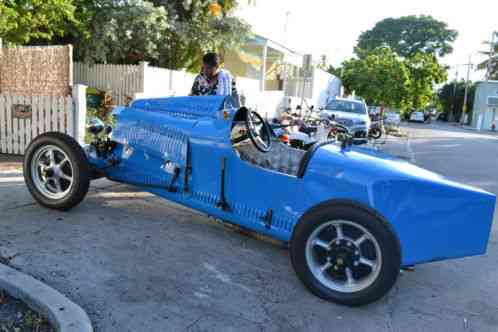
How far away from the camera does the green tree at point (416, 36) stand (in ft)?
246

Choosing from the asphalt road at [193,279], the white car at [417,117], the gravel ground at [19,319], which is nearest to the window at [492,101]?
the white car at [417,117]

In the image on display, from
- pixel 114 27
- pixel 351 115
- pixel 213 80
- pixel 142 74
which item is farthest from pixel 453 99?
pixel 213 80

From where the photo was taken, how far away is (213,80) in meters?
5.41

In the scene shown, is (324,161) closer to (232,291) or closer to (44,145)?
(232,291)

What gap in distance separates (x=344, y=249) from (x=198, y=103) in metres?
2.05

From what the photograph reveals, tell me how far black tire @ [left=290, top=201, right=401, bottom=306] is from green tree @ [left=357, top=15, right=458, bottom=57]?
76.6 metres

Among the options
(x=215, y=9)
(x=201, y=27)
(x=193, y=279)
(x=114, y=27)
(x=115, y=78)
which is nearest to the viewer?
(x=193, y=279)

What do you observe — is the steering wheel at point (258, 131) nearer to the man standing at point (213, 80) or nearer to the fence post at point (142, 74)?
the man standing at point (213, 80)

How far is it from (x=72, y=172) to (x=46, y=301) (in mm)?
1927

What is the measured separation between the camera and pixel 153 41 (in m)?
15.6

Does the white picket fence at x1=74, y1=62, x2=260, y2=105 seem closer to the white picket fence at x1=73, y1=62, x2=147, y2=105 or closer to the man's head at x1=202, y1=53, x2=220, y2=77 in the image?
the white picket fence at x1=73, y1=62, x2=147, y2=105

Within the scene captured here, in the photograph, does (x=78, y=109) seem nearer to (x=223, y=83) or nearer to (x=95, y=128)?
(x=95, y=128)

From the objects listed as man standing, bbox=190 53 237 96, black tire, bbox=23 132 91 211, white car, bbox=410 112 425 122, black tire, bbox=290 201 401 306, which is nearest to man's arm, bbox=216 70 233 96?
man standing, bbox=190 53 237 96

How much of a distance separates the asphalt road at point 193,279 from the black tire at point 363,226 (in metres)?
0.11
